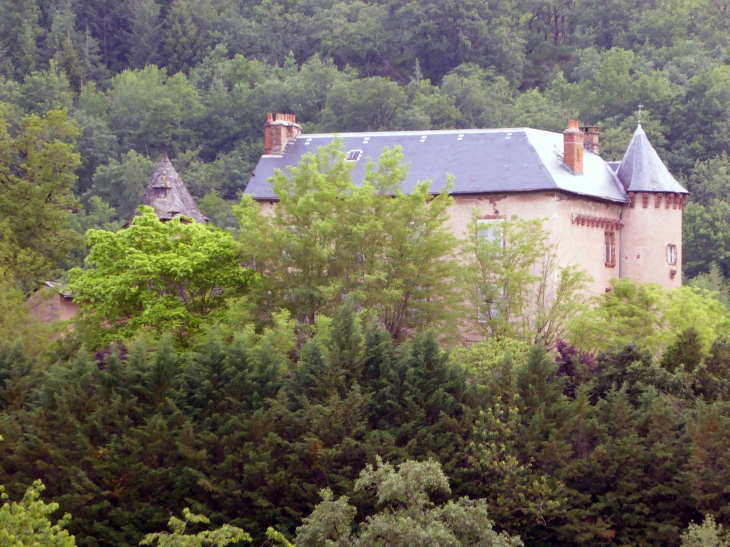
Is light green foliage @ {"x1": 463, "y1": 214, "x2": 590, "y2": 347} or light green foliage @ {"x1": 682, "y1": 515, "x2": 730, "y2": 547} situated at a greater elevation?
light green foliage @ {"x1": 463, "y1": 214, "x2": 590, "y2": 347}

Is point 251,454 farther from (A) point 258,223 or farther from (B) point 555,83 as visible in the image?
(B) point 555,83

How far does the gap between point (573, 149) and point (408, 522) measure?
2763 centimetres

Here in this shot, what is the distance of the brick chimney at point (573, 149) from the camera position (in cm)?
4821

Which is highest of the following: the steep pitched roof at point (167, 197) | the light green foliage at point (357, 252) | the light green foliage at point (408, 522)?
the steep pitched roof at point (167, 197)

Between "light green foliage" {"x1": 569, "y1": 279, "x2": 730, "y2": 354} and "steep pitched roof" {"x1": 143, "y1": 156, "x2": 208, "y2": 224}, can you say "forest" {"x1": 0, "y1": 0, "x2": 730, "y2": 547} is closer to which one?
"light green foliage" {"x1": 569, "y1": 279, "x2": 730, "y2": 354}

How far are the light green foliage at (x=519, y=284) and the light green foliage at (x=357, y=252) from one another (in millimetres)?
1174

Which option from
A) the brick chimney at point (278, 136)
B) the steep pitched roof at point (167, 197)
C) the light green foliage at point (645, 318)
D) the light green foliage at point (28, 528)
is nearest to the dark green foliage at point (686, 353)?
the light green foliage at point (645, 318)

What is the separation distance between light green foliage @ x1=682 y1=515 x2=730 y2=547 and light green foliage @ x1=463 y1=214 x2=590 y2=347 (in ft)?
46.3

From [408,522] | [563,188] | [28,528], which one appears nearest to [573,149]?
[563,188]

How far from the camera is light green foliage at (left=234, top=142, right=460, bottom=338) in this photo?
41.6 metres

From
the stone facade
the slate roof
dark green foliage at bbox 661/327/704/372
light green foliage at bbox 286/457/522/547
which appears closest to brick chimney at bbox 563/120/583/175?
the stone facade

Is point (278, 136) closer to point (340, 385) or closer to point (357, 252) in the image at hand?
point (357, 252)

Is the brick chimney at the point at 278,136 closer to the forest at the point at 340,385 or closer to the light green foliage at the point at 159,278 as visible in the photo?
the forest at the point at 340,385

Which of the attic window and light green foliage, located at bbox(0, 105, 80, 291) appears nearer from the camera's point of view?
the attic window
